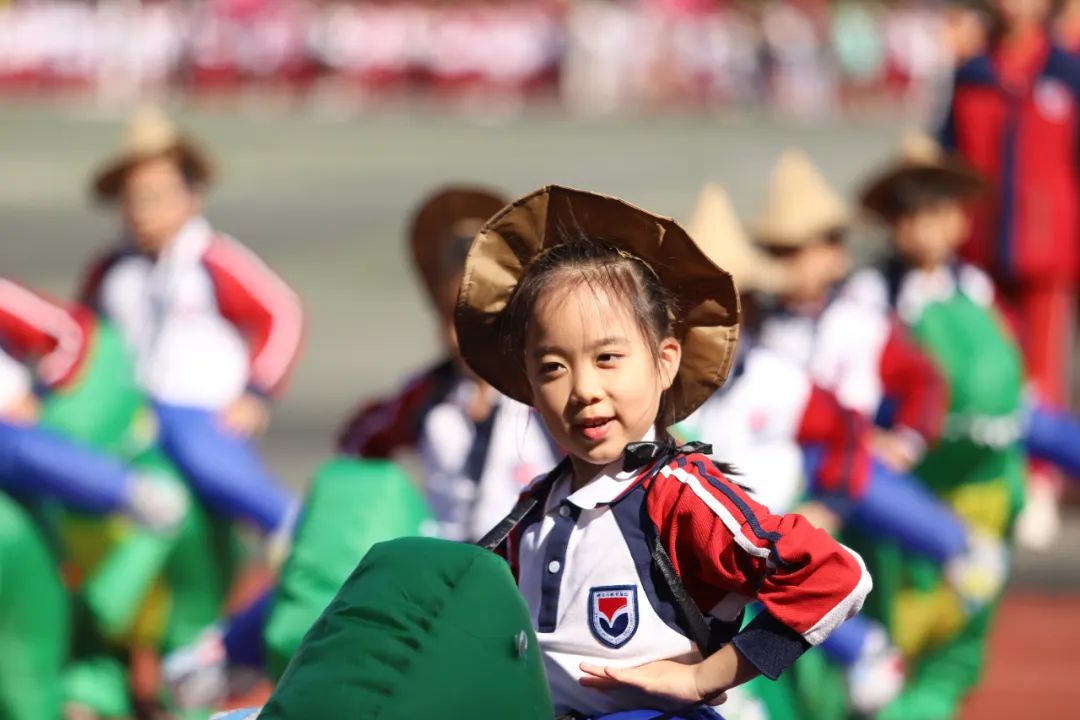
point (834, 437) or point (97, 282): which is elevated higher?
point (97, 282)

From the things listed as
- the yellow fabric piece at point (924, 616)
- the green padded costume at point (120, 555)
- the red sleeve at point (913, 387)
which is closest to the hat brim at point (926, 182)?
the red sleeve at point (913, 387)

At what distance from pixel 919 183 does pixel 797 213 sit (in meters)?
0.64

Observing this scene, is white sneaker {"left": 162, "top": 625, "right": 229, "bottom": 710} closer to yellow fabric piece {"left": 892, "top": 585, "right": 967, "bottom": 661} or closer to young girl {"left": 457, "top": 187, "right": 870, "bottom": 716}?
yellow fabric piece {"left": 892, "top": 585, "right": 967, "bottom": 661}

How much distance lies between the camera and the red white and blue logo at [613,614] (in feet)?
10.4

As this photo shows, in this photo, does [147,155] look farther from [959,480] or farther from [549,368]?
[549,368]

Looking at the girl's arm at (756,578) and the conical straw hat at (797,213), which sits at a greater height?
the conical straw hat at (797,213)

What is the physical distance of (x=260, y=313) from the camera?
760cm

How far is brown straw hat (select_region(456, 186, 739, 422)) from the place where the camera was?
10.6ft

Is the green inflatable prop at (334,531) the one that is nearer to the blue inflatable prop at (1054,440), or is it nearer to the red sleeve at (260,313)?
the red sleeve at (260,313)

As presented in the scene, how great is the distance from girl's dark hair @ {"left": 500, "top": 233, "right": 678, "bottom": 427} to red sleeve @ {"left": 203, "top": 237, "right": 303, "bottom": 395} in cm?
434

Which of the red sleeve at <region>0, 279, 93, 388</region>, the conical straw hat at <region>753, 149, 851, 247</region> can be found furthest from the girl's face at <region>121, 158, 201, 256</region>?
the conical straw hat at <region>753, 149, 851, 247</region>

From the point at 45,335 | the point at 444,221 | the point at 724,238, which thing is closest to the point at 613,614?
the point at 444,221

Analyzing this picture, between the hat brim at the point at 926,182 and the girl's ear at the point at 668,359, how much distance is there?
438 cm

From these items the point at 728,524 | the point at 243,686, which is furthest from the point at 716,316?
the point at 243,686
